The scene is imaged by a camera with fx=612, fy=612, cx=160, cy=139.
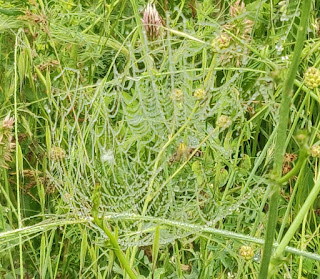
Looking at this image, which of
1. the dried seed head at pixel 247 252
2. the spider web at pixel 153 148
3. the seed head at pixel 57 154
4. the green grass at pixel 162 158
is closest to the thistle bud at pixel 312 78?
the green grass at pixel 162 158

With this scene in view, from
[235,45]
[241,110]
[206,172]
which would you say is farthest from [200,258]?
[235,45]

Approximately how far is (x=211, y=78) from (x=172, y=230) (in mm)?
305

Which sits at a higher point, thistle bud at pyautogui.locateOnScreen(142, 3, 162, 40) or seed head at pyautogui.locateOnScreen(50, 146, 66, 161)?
thistle bud at pyautogui.locateOnScreen(142, 3, 162, 40)

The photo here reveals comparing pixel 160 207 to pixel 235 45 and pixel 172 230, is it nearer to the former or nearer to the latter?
pixel 172 230

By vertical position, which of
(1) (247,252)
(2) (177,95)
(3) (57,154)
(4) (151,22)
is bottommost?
(1) (247,252)

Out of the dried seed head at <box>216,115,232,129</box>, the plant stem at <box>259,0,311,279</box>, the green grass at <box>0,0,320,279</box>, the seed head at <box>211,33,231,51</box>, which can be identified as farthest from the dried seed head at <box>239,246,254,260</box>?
the plant stem at <box>259,0,311,279</box>

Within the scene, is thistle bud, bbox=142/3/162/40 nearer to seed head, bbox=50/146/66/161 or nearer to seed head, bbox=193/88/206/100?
seed head, bbox=193/88/206/100

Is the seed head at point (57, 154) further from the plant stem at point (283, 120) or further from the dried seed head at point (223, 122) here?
the plant stem at point (283, 120)

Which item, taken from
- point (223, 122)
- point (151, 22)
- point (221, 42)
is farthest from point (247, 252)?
point (151, 22)

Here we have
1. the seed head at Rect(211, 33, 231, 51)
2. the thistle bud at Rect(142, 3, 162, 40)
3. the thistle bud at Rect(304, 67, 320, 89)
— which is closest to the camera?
the thistle bud at Rect(304, 67, 320, 89)

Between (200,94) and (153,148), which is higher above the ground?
(200,94)

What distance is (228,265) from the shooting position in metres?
1.08

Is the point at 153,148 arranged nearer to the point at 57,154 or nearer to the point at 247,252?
the point at 57,154

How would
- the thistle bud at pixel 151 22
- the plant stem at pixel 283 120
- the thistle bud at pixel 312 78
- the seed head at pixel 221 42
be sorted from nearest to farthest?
the plant stem at pixel 283 120
the thistle bud at pixel 312 78
the seed head at pixel 221 42
the thistle bud at pixel 151 22
